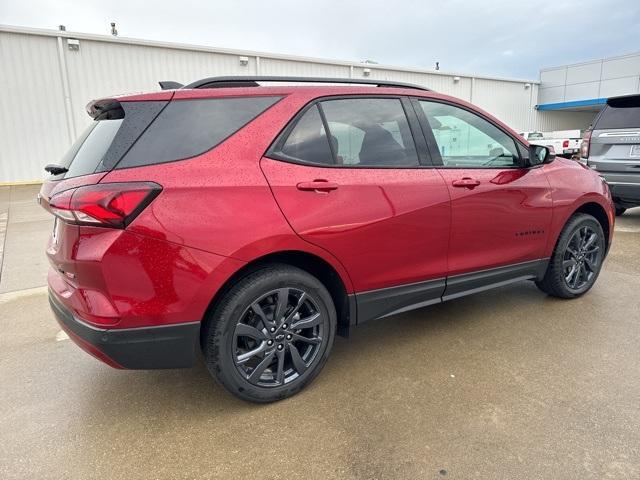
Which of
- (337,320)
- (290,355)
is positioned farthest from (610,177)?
(290,355)

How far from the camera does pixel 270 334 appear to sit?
2.35m

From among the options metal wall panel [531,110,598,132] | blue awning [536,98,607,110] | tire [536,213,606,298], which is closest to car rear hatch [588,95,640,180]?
tire [536,213,606,298]

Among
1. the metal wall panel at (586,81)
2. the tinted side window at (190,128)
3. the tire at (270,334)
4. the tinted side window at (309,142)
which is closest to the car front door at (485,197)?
the tinted side window at (309,142)

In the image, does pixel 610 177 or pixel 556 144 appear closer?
pixel 610 177

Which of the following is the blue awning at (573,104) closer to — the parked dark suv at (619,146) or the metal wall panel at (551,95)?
the metal wall panel at (551,95)

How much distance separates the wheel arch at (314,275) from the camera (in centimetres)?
224

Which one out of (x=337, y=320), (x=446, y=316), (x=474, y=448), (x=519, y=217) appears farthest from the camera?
(x=446, y=316)

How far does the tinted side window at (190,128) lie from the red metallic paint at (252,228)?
0.05m

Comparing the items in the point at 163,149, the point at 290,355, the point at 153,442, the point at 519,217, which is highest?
the point at 163,149

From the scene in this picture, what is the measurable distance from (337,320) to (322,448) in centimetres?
83

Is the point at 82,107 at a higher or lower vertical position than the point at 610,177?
higher

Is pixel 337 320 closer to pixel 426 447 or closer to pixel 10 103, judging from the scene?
pixel 426 447

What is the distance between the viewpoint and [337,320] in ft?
8.99

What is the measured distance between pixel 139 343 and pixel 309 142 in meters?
1.37
